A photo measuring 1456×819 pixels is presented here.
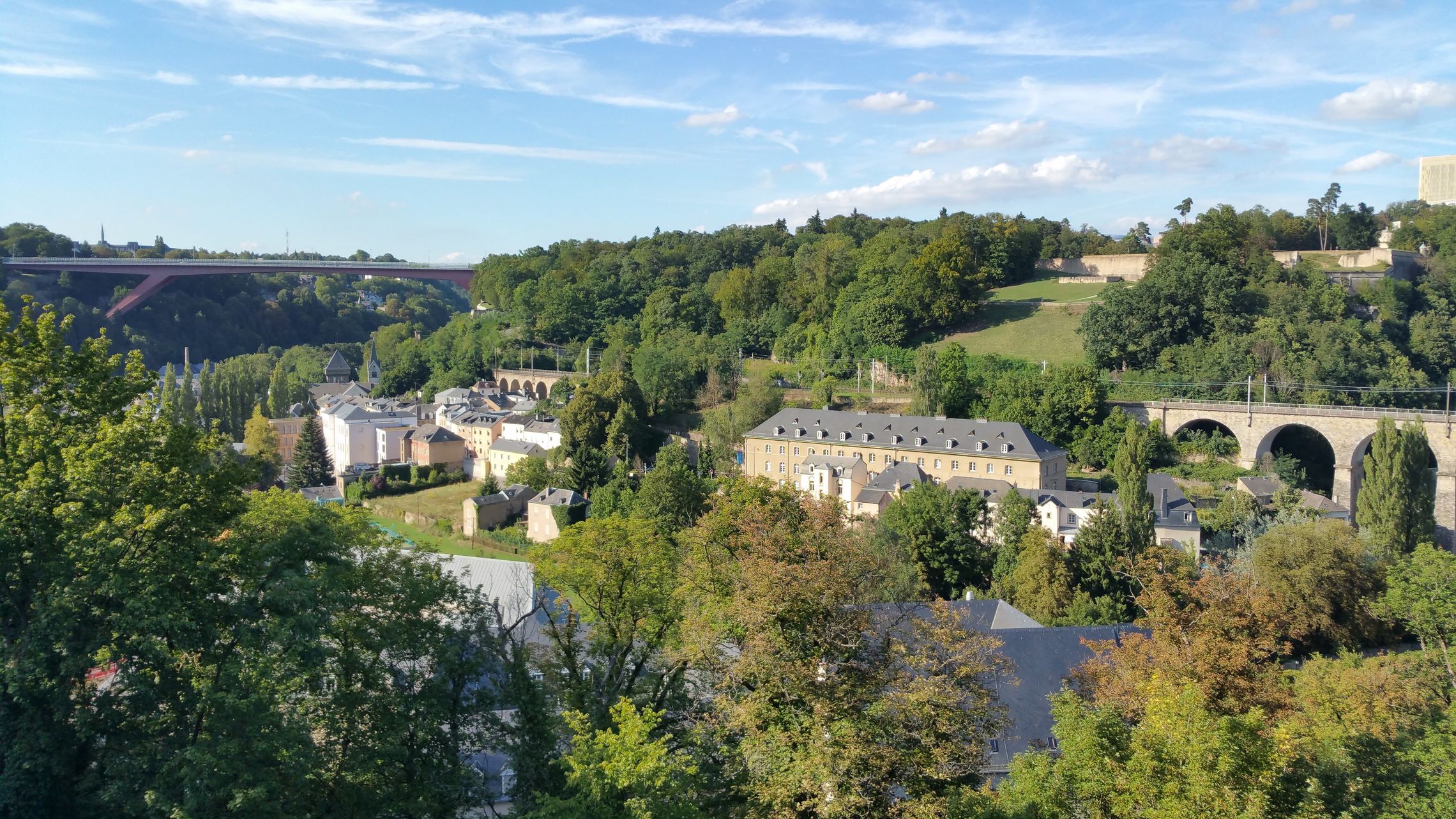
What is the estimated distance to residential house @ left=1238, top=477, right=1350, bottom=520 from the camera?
1202 inches

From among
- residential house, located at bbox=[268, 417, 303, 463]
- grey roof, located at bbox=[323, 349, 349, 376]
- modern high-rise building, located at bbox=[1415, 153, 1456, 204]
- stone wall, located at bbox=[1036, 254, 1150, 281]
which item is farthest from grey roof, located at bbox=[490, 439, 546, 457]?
modern high-rise building, located at bbox=[1415, 153, 1456, 204]

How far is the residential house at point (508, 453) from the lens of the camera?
4234 cm

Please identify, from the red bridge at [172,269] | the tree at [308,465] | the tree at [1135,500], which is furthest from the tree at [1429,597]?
the red bridge at [172,269]

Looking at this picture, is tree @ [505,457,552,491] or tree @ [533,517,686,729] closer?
tree @ [533,517,686,729]

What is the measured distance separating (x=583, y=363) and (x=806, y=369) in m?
15.9

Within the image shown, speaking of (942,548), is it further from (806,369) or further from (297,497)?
(806,369)

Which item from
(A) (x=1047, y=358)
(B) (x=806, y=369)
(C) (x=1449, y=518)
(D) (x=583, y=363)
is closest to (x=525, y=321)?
(D) (x=583, y=363)

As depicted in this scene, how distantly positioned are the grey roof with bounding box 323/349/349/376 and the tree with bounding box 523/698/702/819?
6737cm

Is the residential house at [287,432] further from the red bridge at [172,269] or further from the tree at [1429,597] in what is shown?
the tree at [1429,597]

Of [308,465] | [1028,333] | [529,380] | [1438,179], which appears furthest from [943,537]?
[1438,179]

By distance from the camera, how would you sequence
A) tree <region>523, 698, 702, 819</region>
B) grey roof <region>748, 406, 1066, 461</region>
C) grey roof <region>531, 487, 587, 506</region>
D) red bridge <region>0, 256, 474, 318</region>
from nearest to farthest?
tree <region>523, 698, 702, 819</region> < grey roof <region>748, 406, 1066, 461</region> < grey roof <region>531, 487, 587, 506</region> < red bridge <region>0, 256, 474, 318</region>

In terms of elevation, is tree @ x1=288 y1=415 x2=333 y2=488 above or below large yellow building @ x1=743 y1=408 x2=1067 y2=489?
below

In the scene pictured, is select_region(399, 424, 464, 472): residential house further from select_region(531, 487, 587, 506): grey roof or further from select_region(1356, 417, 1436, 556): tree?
select_region(1356, 417, 1436, 556): tree

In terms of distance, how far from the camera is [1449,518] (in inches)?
1246
